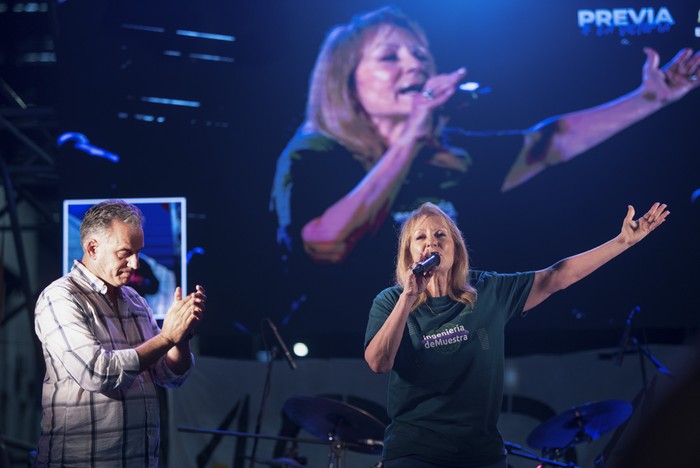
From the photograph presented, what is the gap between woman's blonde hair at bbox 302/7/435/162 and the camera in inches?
212

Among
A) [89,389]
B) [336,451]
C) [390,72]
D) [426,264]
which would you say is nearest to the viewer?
[89,389]

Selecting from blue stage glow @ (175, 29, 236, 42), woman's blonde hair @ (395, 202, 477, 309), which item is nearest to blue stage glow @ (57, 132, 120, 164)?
blue stage glow @ (175, 29, 236, 42)

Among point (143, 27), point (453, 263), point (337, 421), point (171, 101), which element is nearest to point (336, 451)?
point (337, 421)

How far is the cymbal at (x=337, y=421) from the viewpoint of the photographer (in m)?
4.14

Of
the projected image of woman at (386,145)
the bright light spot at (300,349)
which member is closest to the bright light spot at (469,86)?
the projected image of woman at (386,145)

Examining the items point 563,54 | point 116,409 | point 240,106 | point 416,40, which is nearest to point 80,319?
point 116,409

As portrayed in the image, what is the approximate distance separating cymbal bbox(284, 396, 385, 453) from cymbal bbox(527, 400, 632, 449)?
2.78 ft

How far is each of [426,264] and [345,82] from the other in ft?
10.0

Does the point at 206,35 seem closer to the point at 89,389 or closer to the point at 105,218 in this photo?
the point at 105,218

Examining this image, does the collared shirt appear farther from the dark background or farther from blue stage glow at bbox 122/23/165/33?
blue stage glow at bbox 122/23/165/33

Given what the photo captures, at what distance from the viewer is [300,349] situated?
17.2 feet

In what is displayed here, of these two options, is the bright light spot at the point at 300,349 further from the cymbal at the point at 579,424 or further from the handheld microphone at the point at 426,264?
the handheld microphone at the point at 426,264

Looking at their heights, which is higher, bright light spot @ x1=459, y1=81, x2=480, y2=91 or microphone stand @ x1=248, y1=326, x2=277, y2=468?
bright light spot @ x1=459, y1=81, x2=480, y2=91

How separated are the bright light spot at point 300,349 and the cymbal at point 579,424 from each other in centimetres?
169
